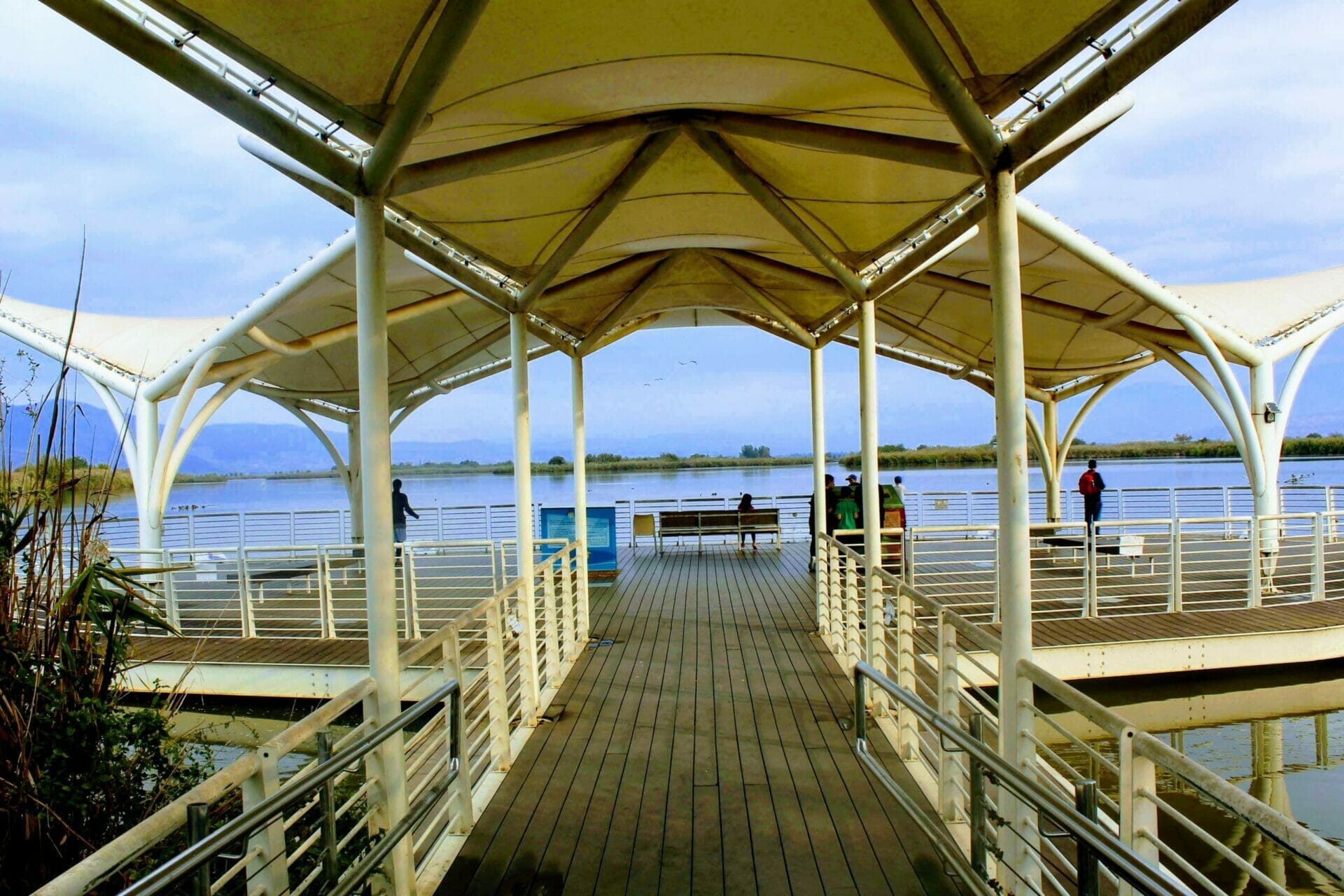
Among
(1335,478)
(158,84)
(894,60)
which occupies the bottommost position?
(1335,478)

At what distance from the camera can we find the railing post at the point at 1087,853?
78.6 inches

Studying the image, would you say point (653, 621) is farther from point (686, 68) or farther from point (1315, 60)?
point (1315, 60)

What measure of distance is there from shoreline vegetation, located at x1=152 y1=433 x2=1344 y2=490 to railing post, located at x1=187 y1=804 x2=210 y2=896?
5549cm

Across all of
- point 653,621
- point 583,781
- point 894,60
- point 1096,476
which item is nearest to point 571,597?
point 653,621

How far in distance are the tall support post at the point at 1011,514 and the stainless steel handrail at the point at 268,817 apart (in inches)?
84.7

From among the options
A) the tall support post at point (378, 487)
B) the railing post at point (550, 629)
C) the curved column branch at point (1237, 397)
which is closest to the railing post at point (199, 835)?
the tall support post at point (378, 487)

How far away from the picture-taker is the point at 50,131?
3.65m

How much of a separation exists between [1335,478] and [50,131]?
5027cm

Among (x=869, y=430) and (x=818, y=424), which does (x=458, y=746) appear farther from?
(x=818, y=424)

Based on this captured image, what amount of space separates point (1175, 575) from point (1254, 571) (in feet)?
2.83

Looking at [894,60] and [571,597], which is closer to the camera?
[894,60]

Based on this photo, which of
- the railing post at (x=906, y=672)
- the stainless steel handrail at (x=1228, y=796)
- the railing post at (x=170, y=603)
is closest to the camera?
the stainless steel handrail at (x=1228, y=796)

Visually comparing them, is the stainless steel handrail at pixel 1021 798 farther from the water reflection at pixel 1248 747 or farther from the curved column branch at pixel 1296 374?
the curved column branch at pixel 1296 374

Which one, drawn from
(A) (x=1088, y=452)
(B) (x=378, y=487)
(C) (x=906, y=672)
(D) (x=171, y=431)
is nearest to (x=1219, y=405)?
(C) (x=906, y=672)
